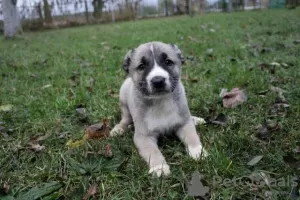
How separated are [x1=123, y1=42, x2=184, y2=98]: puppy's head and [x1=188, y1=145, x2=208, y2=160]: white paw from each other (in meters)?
0.62

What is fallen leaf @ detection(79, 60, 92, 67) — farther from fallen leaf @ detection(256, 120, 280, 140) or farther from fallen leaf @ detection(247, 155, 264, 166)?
fallen leaf @ detection(247, 155, 264, 166)

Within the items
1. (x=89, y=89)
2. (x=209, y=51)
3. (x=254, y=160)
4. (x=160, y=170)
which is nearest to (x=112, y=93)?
(x=89, y=89)

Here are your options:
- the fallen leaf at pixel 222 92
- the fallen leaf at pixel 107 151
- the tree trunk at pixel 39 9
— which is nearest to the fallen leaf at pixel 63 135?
the fallen leaf at pixel 107 151

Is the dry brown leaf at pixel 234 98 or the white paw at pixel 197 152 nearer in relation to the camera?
the white paw at pixel 197 152

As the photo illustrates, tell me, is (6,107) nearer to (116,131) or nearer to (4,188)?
(116,131)

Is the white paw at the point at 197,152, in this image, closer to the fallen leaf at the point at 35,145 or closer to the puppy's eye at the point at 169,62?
the puppy's eye at the point at 169,62

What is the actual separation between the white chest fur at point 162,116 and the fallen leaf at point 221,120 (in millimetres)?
410

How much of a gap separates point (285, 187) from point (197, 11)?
81.4 feet

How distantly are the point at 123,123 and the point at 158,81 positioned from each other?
0.89 metres

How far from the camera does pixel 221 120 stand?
3650 millimetres

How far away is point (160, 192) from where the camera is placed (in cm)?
249

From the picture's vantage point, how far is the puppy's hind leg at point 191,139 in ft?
9.59

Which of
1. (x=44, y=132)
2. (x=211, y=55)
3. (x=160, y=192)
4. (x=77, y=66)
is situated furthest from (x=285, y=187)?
(x=77, y=66)

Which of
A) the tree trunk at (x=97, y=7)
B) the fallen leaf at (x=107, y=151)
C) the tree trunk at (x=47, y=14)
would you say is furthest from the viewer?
the tree trunk at (x=97, y=7)
